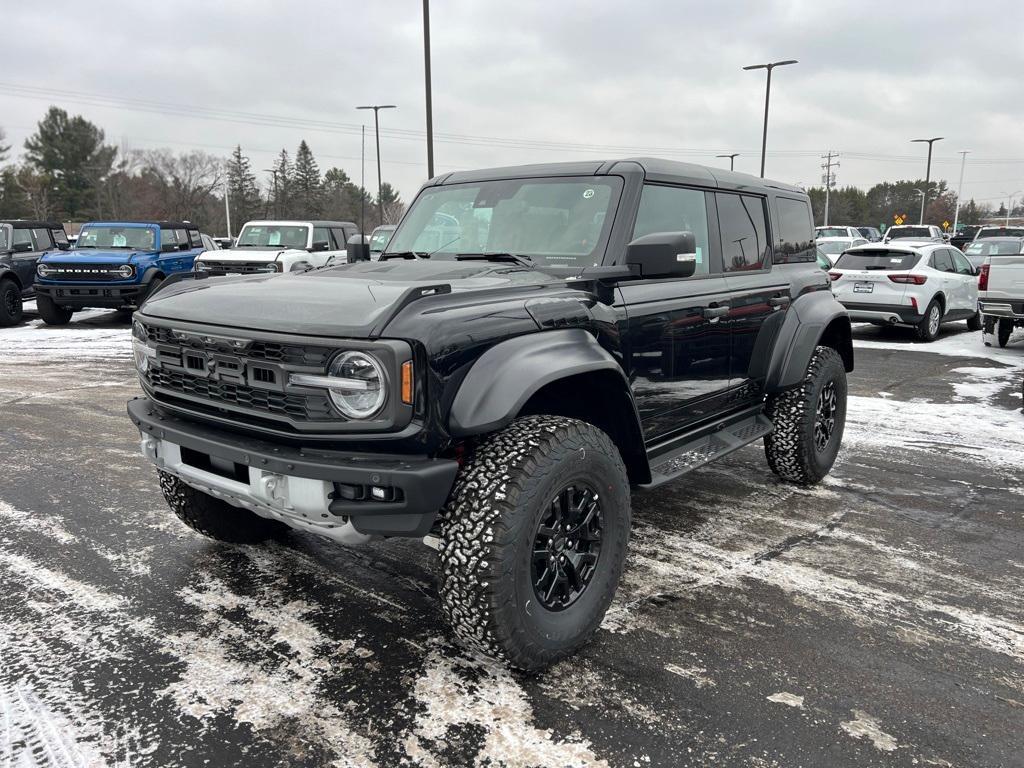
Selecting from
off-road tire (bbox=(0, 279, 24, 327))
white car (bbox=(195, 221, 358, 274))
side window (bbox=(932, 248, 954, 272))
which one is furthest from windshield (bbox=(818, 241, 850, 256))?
off-road tire (bbox=(0, 279, 24, 327))

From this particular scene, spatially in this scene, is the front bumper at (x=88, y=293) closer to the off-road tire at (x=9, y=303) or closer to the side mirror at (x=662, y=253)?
the off-road tire at (x=9, y=303)

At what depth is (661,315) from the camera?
363 centimetres

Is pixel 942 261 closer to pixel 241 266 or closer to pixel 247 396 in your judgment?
pixel 241 266

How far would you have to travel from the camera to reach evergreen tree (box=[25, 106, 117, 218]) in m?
68.2

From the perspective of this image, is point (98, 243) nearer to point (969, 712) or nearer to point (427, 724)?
point (427, 724)

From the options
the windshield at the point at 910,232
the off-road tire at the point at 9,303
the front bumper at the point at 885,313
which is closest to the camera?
the front bumper at the point at 885,313

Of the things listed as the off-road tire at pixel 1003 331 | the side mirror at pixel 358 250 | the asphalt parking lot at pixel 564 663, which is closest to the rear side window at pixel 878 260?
the off-road tire at pixel 1003 331

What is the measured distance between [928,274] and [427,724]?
42.2 ft

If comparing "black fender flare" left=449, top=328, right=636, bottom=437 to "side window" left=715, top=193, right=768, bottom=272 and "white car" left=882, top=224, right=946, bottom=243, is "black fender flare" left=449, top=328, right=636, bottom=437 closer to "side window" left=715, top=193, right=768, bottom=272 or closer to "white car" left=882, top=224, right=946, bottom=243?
"side window" left=715, top=193, right=768, bottom=272

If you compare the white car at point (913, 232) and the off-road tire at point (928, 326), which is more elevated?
the white car at point (913, 232)

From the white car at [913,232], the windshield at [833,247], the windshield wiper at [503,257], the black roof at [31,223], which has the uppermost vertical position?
the white car at [913,232]

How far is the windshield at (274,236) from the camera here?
49.7 ft

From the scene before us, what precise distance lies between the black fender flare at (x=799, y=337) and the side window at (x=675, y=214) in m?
0.90

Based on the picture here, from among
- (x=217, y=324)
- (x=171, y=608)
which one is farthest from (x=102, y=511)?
(x=217, y=324)
